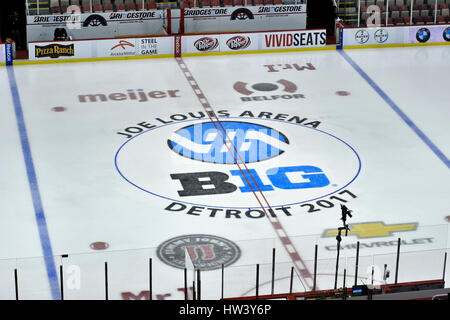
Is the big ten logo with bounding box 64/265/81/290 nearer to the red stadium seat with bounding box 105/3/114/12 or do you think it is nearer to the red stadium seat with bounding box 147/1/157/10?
the red stadium seat with bounding box 105/3/114/12

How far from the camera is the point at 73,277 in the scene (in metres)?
11.7

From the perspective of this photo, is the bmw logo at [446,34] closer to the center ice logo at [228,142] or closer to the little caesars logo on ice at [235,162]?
the little caesars logo on ice at [235,162]

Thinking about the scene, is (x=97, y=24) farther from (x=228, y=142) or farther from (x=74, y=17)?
(x=228, y=142)

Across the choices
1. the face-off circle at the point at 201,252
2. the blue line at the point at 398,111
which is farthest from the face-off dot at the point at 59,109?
the blue line at the point at 398,111

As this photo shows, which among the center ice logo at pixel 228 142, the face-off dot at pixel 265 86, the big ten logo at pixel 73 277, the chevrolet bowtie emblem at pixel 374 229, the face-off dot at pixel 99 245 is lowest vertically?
the face-off dot at pixel 99 245

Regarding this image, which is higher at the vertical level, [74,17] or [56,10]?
[56,10]

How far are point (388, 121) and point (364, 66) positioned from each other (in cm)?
471

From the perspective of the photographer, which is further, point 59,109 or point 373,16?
point 373,16

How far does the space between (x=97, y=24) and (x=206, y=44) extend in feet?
11.1

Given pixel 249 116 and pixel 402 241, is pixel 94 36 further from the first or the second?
pixel 402 241

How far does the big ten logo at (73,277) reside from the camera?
1158 cm

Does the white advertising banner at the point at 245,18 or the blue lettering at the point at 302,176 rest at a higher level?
the white advertising banner at the point at 245,18

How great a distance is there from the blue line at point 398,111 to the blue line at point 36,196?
337 inches

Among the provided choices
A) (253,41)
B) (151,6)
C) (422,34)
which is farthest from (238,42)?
(422,34)
